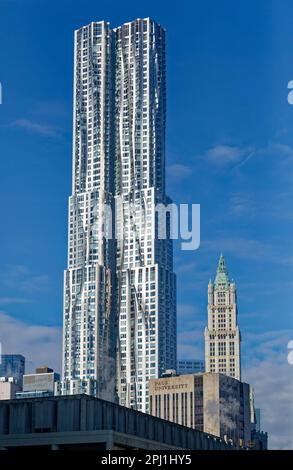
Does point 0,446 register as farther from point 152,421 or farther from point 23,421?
point 152,421

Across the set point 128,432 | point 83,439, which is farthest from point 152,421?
point 83,439

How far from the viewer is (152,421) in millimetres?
93250
